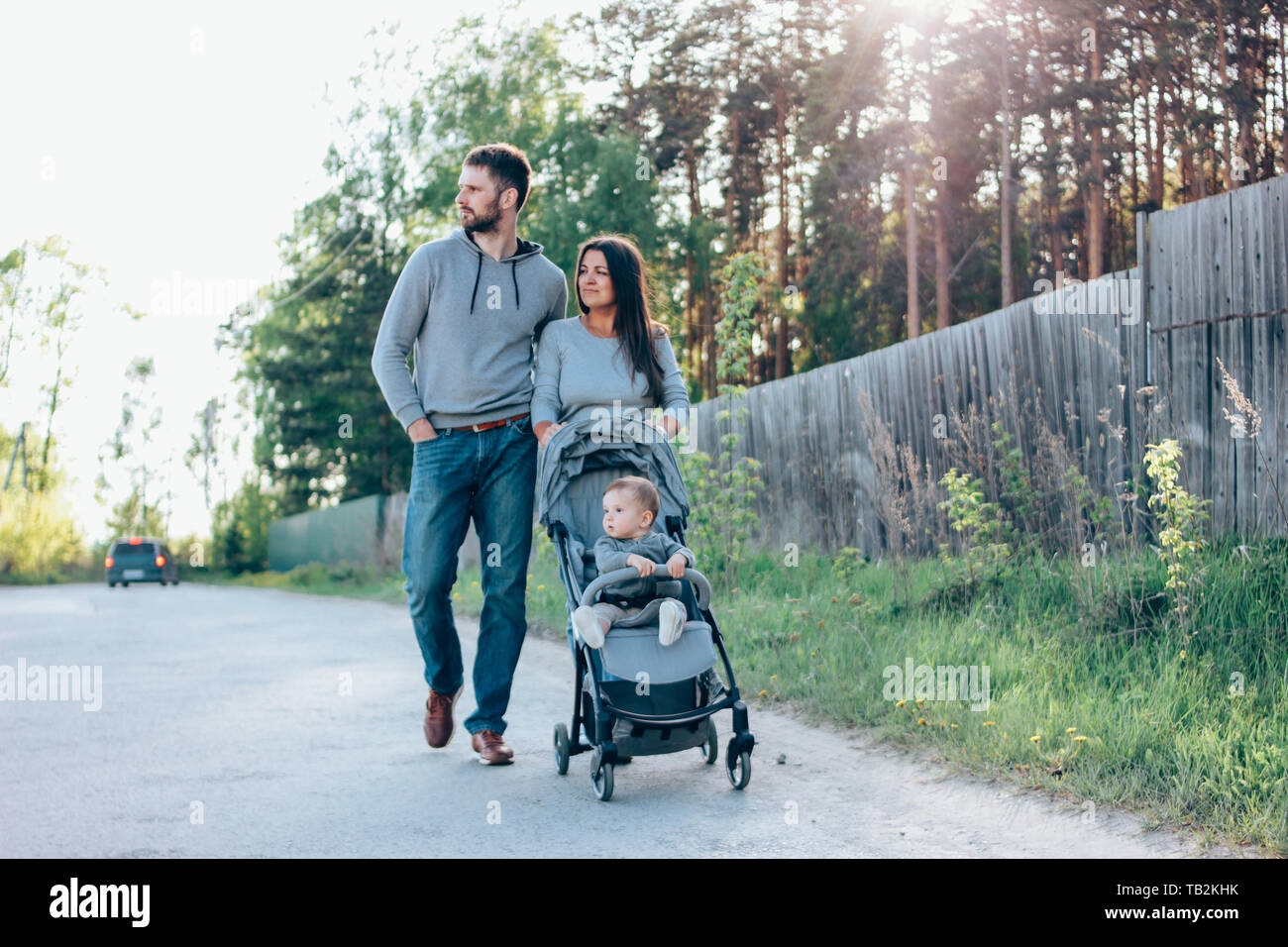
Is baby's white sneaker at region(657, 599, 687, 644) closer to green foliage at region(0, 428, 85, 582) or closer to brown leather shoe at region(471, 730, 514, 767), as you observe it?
brown leather shoe at region(471, 730, 514, 767)

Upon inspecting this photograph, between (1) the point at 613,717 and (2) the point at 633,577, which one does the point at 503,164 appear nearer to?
(2) the point at 633,577

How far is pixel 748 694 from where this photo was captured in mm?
6531

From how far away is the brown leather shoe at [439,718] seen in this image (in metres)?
5.29

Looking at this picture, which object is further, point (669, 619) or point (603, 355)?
point (603, 355)

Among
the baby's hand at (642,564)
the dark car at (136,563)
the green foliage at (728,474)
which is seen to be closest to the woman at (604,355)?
the baby's hand at (642,564)

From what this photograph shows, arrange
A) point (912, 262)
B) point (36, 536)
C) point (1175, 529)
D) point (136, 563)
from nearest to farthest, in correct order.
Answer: point (1175, 529)
point (912, 262)
point (136, 563)
point (36, 536)

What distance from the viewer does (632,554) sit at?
4.54 meters

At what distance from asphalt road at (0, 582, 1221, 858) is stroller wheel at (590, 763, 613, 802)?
0.04 m

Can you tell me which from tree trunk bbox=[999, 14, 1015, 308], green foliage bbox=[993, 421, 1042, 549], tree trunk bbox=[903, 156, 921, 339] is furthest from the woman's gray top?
tree trunk bbox=[903, 156, 921, 339]

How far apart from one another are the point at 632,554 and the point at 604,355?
93cm

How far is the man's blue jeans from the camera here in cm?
507

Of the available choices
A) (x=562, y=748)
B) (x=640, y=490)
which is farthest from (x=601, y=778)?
(x=640, y=490)

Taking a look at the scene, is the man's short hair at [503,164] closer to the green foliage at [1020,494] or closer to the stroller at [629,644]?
the stroller at [629,644]
